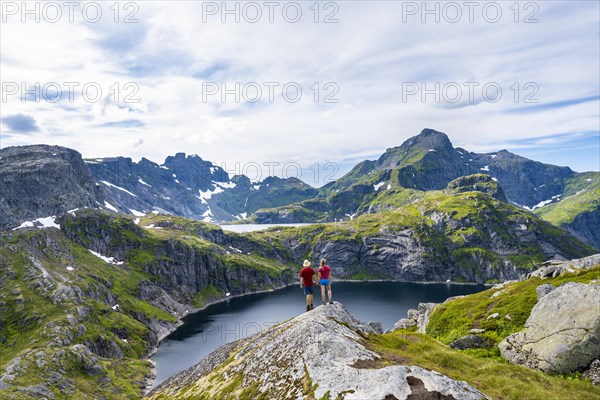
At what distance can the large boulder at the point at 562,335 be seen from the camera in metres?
30.7

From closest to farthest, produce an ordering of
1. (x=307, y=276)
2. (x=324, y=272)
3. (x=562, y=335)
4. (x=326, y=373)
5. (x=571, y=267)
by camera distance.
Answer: (x=326, y=373)
(x=562, y=335)
(x=307, y=276)
(x=324, y=272)
(x=571, y=267)

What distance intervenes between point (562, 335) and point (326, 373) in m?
22.9

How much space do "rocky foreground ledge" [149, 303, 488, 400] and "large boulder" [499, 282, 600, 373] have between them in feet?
45.9

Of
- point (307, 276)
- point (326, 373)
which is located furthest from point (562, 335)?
point (307, 276)

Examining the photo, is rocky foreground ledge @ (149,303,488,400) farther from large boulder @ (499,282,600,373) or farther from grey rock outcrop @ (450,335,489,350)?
large boulder @ (499,282,600,373)

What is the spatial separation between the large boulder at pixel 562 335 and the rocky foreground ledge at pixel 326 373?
13982 mm

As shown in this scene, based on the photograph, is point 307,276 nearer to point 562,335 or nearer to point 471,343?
point 471,343

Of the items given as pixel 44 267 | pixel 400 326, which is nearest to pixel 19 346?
pixel 44 267

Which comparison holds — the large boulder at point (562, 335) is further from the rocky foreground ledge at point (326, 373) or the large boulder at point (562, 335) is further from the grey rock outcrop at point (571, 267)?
the grey rock outcrop at point (571, 267)

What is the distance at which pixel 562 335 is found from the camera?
32.4 metres

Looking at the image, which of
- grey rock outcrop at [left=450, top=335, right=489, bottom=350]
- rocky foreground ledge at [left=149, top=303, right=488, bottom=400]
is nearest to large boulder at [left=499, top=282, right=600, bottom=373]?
grey rock outcrop at [left=450, top=335, right=489, bottom=350]

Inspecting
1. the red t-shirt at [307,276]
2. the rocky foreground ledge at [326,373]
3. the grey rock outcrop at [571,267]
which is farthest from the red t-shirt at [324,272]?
the grey rock outcrop at [571,267]

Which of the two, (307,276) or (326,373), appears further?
(307,276)

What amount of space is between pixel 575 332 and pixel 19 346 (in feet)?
555
